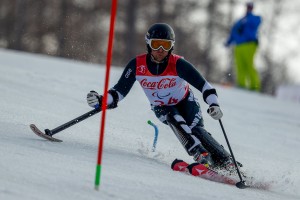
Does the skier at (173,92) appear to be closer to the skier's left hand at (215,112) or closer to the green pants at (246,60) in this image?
the skier's left hand at (215,112)

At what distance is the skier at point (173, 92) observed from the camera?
5910 mm

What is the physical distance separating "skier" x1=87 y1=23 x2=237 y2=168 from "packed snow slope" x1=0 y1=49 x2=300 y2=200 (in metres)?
0.31

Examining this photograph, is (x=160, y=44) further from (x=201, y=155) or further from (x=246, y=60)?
(x=246, y=60)

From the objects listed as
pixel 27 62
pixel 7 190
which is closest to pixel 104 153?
pixel 7 190

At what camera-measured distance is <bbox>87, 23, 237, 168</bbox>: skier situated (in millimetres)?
5910

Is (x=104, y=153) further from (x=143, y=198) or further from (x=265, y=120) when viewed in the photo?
(x=265, y=120)

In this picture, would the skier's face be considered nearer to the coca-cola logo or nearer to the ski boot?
the coca-cola logo

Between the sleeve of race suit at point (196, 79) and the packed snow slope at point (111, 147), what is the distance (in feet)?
2.11

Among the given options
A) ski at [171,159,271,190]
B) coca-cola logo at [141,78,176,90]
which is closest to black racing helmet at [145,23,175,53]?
coca-cola logo at [141,78,176,90]

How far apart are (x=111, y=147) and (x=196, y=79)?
944 millimetres

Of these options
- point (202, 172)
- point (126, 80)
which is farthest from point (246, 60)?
point (202, 172)

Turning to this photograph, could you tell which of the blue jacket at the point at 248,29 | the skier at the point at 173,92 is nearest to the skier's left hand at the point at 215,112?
the skier at the point at 173,92

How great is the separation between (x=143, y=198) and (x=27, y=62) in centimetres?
879

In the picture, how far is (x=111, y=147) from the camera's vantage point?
247 inches
